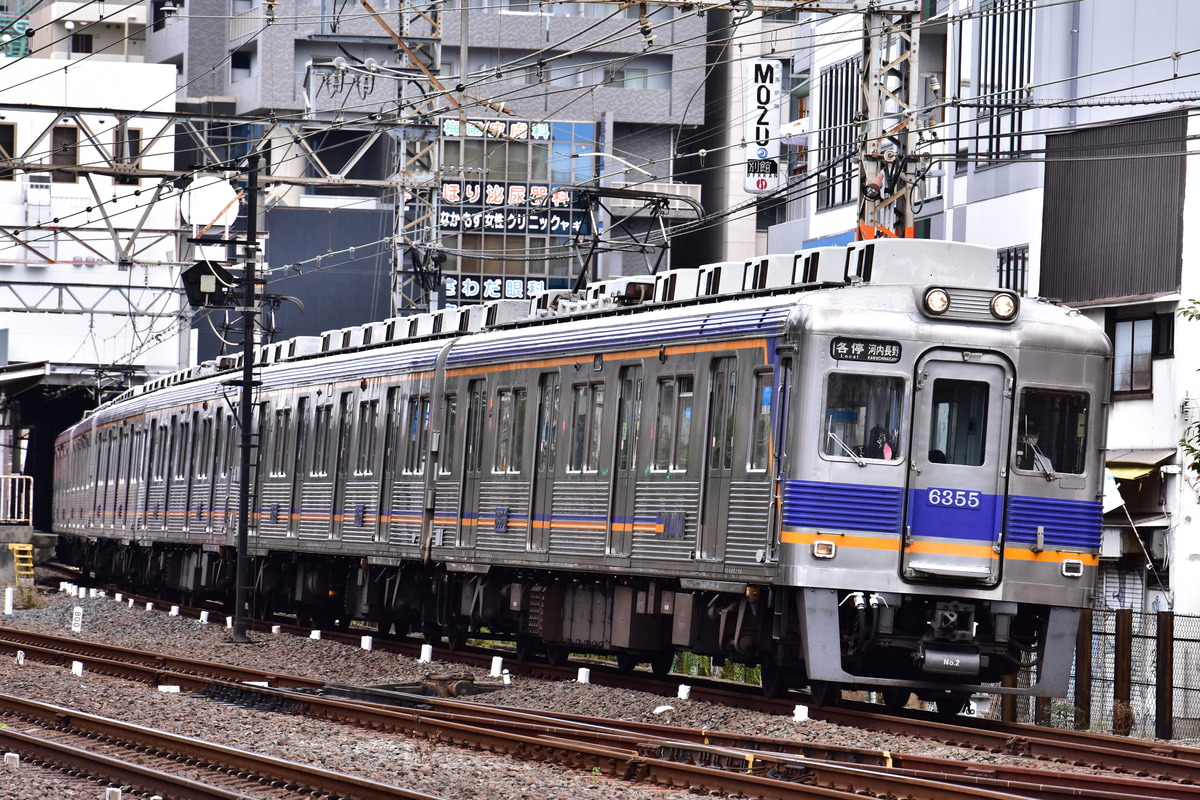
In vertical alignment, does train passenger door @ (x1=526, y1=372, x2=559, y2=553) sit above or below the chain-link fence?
above

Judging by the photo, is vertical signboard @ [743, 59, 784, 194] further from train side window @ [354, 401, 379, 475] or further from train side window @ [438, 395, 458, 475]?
train side window @ [438, 395, 458, 475]

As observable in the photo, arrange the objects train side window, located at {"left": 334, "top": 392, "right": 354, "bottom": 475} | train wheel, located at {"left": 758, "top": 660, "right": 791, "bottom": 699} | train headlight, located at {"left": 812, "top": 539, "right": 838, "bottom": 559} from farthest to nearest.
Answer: train side window, located at {"left": 334, "top": 392, "right": 354, "bottom": 475} → train wheel, located at {"left": 758, "top": 660, "right": 791, "bottom": 699} → train headlight, located at {"left": 812, "top": 539, "right": 838, "bottom": 559}

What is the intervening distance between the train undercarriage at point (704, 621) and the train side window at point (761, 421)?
3.03 ft

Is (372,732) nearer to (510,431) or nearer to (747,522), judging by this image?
(747,522)

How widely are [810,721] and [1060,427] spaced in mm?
3030

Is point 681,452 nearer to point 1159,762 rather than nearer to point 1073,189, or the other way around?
point 1159,762

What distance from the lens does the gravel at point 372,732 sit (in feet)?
32.2

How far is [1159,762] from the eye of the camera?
10.6 meters

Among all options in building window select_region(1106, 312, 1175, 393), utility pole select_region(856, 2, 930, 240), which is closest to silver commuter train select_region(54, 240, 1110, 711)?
utility pole select_region(856, 2, 930, 240)

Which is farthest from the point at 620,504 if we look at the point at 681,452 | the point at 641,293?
the point at 641,293

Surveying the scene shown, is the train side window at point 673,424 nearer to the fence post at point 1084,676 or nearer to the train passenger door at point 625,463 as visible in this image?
the train passenger door at point 625,463

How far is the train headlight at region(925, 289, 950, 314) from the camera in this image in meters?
13.1

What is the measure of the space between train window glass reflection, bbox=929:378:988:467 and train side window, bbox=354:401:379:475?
29.7 ft

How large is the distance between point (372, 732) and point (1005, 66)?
17.3 m
